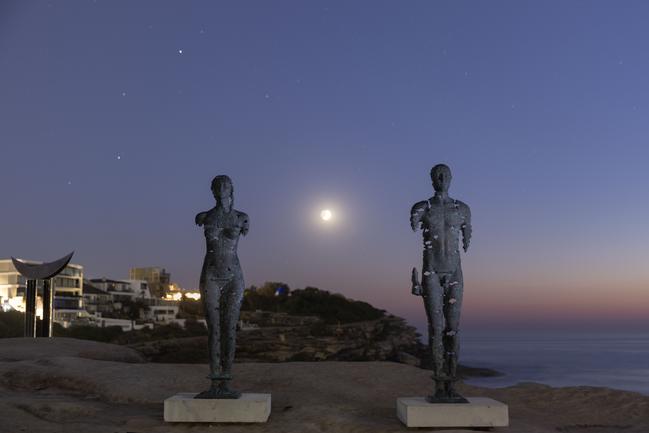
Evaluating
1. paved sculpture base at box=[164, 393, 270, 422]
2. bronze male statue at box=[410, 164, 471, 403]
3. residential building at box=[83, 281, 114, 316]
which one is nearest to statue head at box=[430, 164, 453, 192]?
bronze male statue at box=[410, 164, 471, 403]

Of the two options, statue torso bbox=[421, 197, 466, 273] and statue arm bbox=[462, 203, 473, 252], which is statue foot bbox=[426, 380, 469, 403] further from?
statue arm bbox=[462, 203, 473, 252]

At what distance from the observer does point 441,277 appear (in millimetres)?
9078

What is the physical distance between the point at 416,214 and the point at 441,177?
66 centimetres

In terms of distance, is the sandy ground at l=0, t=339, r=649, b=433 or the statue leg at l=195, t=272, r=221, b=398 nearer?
the sandy ground at l=0, t=339, r=649, b=433

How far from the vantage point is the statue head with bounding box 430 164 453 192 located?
930 cm

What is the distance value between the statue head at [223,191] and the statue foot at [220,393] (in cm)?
250

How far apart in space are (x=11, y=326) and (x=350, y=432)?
37.2 meters

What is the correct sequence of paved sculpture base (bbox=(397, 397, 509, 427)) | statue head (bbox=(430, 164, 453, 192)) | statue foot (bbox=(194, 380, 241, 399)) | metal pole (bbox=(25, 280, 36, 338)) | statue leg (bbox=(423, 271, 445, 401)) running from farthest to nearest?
metal pole (bbox=(25, 280, 36, 338)), statue head (bbox=(430, 164, 453, 192)), statue leg (bbox=(423, 271, 445, 401)), statue foot (bbox=(194, 380, 241, 399)), paved sculpture base (bbox=(397, 397, 509, 427))

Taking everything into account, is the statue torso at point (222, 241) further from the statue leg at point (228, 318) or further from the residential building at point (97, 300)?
the residential building at point (97, 300)

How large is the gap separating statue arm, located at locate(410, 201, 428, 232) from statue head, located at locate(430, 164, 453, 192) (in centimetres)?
35

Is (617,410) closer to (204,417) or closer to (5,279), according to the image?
(204,417)

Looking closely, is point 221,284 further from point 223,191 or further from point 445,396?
point 445,396

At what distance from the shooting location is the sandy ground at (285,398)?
8.67 meters

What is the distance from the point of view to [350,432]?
8391 mm
